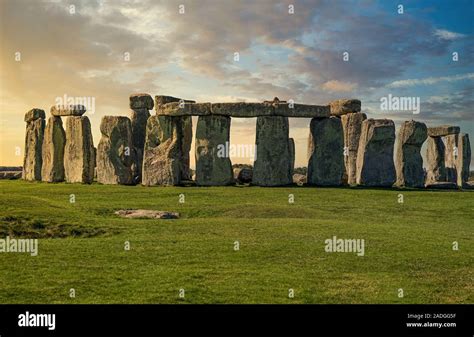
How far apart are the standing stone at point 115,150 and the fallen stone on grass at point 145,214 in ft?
38.6

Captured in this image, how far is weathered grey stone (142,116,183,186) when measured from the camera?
33.3 meters

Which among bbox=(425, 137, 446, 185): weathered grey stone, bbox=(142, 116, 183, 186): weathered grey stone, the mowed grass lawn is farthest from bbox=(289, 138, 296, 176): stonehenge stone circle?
bbox=(425, 137, 446, 185): weathered grey stone

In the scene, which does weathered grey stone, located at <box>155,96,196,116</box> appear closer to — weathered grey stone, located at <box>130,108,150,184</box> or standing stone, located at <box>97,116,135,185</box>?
standing stone, located at <box>97,116,135,185</box>

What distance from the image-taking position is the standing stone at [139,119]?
3756 centimetres

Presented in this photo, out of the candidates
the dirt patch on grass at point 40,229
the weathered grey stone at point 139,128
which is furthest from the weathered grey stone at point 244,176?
the dirt patch on grass at point 40,229

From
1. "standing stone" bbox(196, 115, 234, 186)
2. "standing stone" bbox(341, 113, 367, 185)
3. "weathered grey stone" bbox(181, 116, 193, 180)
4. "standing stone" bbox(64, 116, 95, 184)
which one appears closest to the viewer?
"standing stone" bbox(196, 115, 234, 186)

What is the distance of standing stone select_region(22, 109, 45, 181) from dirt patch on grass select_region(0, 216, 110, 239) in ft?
70.4

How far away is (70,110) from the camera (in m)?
36.9

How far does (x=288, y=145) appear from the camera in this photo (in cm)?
3359

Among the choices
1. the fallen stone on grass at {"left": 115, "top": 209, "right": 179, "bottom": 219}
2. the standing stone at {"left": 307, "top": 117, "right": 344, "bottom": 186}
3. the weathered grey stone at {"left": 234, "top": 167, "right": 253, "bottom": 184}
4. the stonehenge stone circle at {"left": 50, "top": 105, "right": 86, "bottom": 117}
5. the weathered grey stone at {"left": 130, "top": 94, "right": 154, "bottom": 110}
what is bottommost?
the fallen stone on grass at {"left": 115, "top": 209, "right": 179, "bottom": 219}

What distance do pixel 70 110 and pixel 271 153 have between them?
12.7 metres

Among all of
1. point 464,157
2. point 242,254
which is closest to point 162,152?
point 242,254
